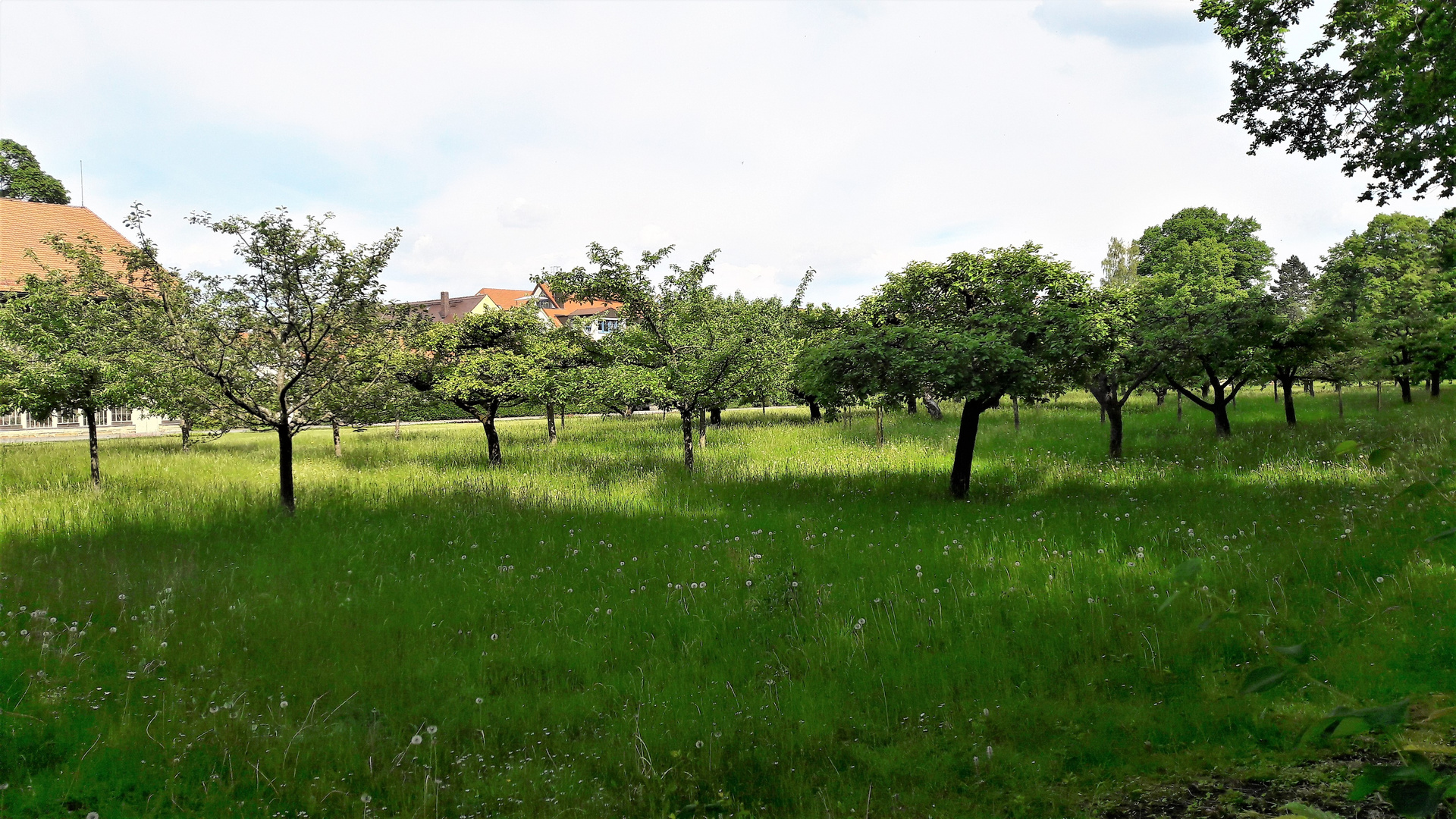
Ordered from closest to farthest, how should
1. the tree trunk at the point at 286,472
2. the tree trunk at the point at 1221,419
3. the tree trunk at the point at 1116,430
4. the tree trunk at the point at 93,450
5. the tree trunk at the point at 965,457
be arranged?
the tree trunk at the point at 286,472 → the tree trunk at the point at 965,457 → the tree trunk at the point at 93,450 → the tree trunk at the point at 1116,430 → the tree trunk at the point at 1221,419

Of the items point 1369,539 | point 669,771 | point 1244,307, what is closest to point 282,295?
point 669,771

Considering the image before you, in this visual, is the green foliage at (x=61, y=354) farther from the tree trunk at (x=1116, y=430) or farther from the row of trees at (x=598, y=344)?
the tree trunk at (x=1116, y=430)

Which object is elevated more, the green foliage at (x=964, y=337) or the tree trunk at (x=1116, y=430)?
the green foliage at (x=964, y=337)

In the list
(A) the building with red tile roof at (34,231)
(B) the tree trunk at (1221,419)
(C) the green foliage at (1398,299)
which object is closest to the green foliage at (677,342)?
(B) the tree trunk at (1221,419)

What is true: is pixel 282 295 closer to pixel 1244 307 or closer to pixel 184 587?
pixel 184 587

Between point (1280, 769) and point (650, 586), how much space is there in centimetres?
652

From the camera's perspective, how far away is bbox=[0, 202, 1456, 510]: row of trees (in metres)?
12.2

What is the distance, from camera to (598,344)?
70.9ft

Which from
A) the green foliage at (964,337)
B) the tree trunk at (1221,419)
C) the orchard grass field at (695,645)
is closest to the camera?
the orchard grass field at (695,645)

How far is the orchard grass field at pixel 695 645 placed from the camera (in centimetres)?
488

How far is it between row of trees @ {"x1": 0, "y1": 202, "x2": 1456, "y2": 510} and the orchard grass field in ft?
8.16

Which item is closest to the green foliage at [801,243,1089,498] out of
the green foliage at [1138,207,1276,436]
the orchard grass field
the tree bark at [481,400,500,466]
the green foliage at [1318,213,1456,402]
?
the orchard grass field

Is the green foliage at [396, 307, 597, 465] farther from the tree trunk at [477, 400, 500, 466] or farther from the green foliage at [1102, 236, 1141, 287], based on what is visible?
the green foliage at [1102, 236, 1141, 287]

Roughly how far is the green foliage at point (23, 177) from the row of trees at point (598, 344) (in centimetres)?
3904
